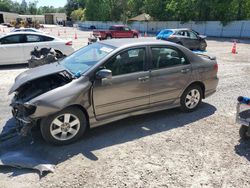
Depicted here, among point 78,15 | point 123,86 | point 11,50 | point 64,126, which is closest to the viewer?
point 64,126

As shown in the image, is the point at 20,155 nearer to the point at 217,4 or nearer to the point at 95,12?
the point at 217,4

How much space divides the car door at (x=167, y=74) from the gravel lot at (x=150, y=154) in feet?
1.72

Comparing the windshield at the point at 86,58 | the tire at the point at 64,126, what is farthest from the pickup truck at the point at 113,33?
the tire at the point at 64,126

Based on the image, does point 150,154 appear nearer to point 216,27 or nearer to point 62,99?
point 62,99

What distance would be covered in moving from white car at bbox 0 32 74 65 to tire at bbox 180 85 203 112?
7.26m

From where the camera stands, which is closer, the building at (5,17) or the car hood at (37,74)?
the car hood at (37,74)

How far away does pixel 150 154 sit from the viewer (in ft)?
13.8

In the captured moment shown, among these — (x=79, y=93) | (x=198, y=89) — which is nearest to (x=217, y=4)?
(x=198, y=89)

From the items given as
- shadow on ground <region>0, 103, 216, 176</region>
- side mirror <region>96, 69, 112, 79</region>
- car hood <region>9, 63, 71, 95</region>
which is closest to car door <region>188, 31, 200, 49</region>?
shadow on ground <region>0, 103, 216, 176</region>

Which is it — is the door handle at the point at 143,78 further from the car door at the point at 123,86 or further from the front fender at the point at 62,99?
the front fender at the point at 62,99

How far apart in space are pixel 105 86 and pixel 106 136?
3.07 ft

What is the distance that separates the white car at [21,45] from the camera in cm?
1070

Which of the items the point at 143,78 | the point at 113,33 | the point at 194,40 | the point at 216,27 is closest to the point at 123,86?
the point at 143,78

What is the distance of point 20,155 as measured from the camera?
13.3 feet
